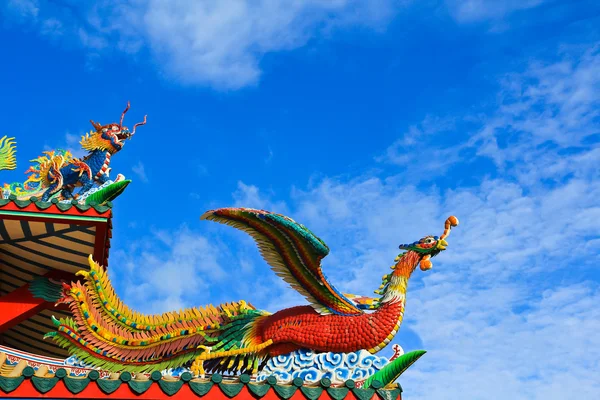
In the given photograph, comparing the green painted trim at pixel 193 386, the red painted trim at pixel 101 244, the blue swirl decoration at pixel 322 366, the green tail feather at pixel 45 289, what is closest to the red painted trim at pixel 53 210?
the red painted trim at pixel 101 244

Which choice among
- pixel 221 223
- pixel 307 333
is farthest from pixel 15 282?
pixel 307 333

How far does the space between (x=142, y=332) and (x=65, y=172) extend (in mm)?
3309

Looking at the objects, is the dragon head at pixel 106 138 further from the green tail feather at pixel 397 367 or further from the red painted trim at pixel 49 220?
the green tail feather at pixel 397 367

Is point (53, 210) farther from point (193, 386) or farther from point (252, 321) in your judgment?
point (193, 386)

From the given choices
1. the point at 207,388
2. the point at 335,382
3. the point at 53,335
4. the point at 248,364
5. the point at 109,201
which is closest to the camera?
the point at 207,388

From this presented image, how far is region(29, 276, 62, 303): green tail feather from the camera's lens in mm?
9352

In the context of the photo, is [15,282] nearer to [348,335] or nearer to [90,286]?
[90,286]

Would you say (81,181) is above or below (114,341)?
above

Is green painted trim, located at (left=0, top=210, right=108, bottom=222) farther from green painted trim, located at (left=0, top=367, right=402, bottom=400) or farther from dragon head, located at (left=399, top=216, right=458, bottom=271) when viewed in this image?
dragon head, located at (left=399, top=216, right=458, bottom=271)

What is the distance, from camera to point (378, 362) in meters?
7.24

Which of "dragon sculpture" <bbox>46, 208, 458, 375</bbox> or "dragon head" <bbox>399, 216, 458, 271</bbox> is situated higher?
"dragon head" <bbox>399, 216, 458, 271</bbox>

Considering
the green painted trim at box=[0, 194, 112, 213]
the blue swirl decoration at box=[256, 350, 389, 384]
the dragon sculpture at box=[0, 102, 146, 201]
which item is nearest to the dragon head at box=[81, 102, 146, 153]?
the dragon sculpture at box=[0, 102, 146, 201]

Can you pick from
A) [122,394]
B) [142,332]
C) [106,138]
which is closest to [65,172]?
[106,138]

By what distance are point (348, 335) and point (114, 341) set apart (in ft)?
10.4
